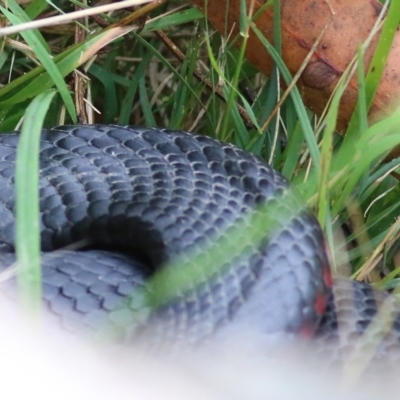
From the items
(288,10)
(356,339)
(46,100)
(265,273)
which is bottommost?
(356,339)

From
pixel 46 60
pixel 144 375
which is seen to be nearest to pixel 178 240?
pixel 144 375

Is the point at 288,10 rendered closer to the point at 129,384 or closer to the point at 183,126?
the point at 183,126

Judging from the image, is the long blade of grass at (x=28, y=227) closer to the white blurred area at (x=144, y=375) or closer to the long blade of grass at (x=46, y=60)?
the white blurred area at (x=144, y=375)

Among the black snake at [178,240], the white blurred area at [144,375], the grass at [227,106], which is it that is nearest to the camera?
the white blurred area at [144,375]

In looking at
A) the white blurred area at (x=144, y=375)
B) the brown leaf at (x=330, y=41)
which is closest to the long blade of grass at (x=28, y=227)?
the white blurred area at (x=144, y=375)

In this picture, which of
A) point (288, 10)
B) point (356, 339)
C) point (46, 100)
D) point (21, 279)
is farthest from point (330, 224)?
point (21, 279)

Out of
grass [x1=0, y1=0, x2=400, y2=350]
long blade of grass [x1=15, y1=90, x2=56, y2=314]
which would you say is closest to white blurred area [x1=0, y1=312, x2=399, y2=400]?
long blade of grass [x1=15, y1=90, x2=56, y2=314]
